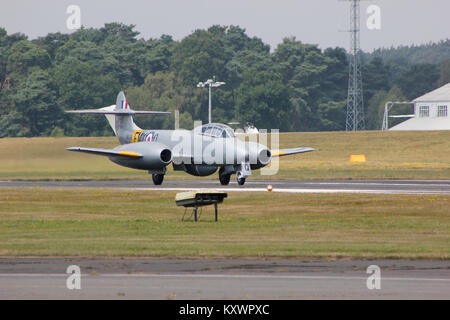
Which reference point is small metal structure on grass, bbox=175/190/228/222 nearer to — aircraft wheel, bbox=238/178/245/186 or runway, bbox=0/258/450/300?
runway, bbox=0/258/450/300

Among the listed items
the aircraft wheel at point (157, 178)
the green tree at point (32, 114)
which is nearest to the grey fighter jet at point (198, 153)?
the aircraft wheel at point (157, 178)

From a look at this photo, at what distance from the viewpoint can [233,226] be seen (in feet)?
79.7

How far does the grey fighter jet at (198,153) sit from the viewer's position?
130ft

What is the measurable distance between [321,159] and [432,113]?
3217 centimetres

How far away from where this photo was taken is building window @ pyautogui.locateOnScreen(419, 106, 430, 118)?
10872 cm

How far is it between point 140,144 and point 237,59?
100991 mm

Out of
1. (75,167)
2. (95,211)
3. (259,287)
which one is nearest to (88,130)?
(75,167)

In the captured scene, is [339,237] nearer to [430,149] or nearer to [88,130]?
[430,149]

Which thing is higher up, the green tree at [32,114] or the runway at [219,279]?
the green tree at [32,114]

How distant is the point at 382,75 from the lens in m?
160

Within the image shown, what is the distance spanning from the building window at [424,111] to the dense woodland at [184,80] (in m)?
19.0
